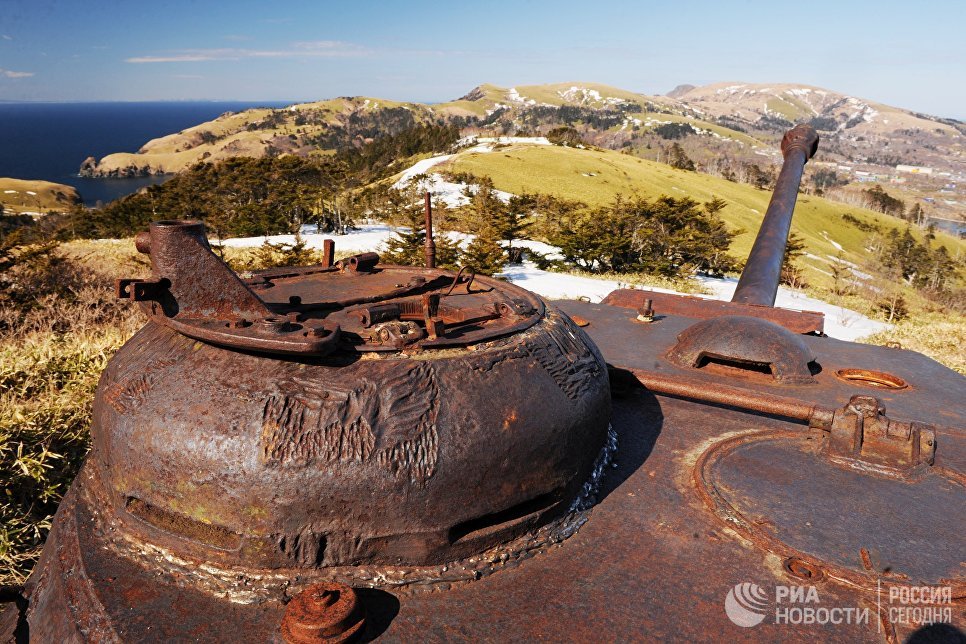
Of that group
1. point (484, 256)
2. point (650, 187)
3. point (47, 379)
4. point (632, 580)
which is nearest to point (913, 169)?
point (650, 187)

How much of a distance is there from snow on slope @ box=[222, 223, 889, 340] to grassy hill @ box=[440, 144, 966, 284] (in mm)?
19095

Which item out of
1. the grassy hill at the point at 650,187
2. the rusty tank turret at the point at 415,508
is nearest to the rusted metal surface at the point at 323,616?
the rusty tank turret at the point at 415,508

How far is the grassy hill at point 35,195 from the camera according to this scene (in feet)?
197

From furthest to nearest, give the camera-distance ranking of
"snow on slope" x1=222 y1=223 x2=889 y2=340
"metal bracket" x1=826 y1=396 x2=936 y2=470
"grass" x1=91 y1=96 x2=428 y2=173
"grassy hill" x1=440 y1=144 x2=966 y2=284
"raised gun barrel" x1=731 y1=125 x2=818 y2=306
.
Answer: "grass" x1=91 y1=96 x2=428 y2=173 → "grassy hill" x1=440 y1=144 x2=966 y2=284 → "snow on slope" x1=222 y1=223 x2=889 y2=340 → "raised gun barrel" x1=731 y1=125 x2=818 y2=306 → "metal bracket" x1=826 y1=396 x2=936 y2=470

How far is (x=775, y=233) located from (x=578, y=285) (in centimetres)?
1040

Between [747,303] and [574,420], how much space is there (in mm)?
4313

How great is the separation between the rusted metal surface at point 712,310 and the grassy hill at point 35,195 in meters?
67.7

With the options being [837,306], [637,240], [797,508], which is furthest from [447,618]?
[637,240]

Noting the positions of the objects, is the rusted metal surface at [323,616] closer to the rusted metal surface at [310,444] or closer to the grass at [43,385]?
the rusted metal surface at [310,444]

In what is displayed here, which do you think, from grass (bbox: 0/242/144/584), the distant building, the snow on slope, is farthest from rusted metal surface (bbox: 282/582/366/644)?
the distant building

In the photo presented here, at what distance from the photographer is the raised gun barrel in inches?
257

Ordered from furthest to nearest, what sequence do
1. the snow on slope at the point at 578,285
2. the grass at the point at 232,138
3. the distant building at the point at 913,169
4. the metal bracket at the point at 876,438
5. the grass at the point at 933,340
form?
the distant building at the point at 913,169
the grass at the point at 232,138
the snow on slope at the point at 578,285
the grass at the point at 933,340
the metal bracket at the point at 876,438

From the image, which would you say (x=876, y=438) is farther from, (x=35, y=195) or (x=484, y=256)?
(x=35, y=195)

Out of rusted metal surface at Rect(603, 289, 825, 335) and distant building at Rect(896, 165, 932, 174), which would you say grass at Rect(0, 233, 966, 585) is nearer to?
rusted metal surface at Rect(603, 289, 825, 335)
